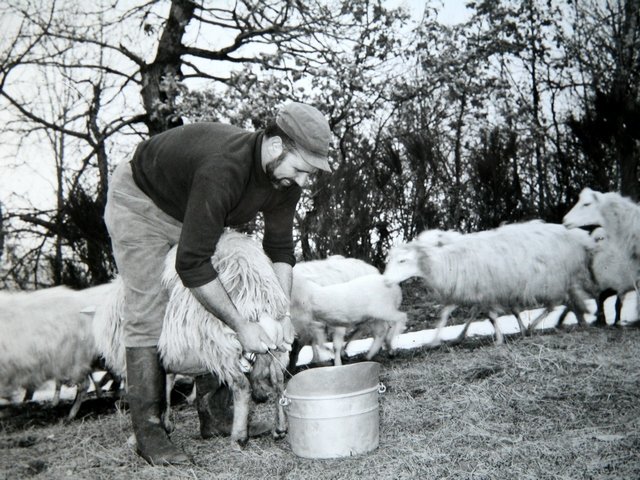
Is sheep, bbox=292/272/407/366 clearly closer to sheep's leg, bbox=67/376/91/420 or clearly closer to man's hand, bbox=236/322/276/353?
sheep's leg, bbox=67/376/91/420

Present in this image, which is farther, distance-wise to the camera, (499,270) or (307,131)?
(499,270)

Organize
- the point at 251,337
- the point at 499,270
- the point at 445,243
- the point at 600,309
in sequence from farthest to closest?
the point at 600,309
the point at 445,243
the point at 499,270
the point at 251,337

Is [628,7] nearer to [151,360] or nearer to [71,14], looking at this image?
[71,14]

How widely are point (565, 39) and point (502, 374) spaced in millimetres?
9687

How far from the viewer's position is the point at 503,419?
3002mm

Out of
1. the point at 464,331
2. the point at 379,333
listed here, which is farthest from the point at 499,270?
the point at 379,333

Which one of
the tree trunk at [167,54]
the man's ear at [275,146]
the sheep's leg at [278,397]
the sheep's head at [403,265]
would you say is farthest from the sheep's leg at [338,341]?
the tree trunk at [167,54]

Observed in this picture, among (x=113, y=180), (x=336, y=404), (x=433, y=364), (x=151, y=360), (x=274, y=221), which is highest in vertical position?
(x=113, y=180)

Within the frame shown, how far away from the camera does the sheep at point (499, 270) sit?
582cm

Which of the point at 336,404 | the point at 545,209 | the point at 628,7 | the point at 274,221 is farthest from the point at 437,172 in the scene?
the point at 336,404

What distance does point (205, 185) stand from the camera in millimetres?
2430

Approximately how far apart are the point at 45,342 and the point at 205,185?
3247mm

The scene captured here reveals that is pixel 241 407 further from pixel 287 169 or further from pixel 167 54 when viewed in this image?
pixel 167 54

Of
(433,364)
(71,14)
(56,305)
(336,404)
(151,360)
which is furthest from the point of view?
(71,14)
